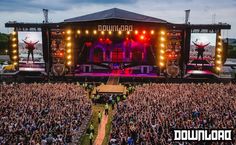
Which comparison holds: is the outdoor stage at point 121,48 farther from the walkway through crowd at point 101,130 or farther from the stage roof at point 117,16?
the walkway through crowd at point 101,130

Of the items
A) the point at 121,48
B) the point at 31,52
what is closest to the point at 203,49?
the point at 121,48

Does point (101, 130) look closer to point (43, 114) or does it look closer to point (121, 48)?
point (43, 114)

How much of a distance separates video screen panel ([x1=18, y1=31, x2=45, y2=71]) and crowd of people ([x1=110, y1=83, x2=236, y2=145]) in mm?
19210

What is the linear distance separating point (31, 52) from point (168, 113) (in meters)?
27.1

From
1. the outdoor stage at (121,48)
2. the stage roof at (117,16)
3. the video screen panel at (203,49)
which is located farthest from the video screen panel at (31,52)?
the video screen panel at (203,49)

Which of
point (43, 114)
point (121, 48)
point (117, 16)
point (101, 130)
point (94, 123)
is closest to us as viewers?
point (43, 114)

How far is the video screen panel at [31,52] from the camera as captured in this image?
45656 mm

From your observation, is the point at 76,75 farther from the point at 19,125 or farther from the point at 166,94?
the point at 19,125

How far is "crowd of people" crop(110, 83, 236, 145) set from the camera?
63.2 feet

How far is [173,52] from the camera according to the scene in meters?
45.1

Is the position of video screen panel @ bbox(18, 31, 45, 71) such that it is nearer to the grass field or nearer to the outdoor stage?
the outdoor stage

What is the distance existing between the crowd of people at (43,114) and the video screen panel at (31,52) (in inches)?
556

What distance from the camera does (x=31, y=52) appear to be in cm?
4572

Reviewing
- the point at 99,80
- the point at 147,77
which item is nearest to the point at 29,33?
the point at 99,80
